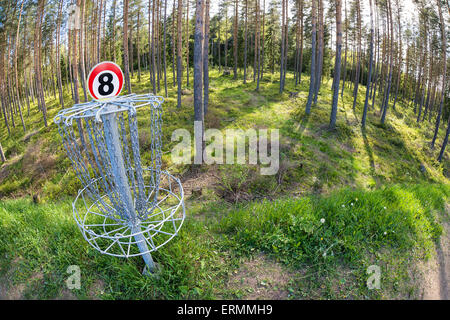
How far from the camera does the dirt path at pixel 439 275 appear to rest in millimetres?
3631

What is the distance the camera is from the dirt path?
11.9ft

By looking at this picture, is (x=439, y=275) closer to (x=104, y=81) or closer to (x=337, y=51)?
(x=104, y=81)

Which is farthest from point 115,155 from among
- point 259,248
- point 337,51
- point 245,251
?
point 337,51

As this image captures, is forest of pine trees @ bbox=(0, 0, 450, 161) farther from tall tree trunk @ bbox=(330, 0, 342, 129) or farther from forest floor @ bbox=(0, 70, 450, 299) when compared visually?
forest floor @ bbox=(0, 70, 450, 299)

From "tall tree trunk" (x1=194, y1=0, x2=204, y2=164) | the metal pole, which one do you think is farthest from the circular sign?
"tall tree trunk" (x1=194, y1=0, x2=204, y2=164)

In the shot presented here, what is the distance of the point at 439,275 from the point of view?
402 centimetres

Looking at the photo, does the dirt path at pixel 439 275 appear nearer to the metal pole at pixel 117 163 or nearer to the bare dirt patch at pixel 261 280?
the bare dirt patch at pixel 261 280

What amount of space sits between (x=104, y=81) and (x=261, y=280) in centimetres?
324

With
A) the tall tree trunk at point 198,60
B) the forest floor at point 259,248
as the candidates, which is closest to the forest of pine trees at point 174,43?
the tall tree trunk at point 198,60

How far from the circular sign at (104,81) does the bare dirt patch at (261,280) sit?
2913 millimetres

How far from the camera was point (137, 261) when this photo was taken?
134 inches

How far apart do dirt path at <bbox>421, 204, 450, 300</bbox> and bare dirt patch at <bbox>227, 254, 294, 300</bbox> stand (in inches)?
87.3
